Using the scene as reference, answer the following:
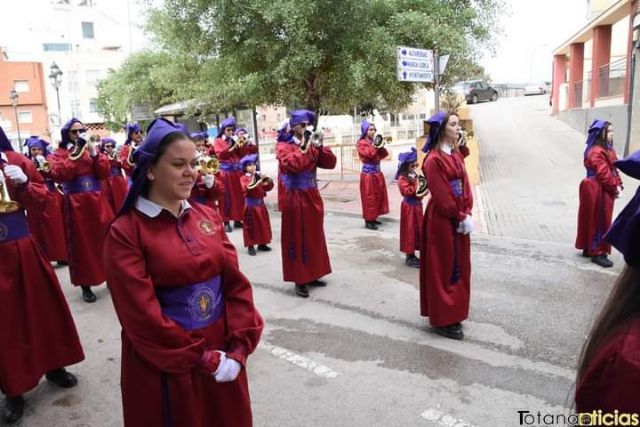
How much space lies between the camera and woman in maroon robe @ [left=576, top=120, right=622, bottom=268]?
6.70 m

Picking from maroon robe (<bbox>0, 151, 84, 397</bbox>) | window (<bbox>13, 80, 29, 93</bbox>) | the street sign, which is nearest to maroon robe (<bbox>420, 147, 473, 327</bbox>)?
maroon robe (<bbox>0, 151, 84, 397</bbox>)

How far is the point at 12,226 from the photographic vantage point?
12.5ft

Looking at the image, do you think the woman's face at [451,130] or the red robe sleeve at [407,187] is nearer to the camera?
the woman's face at [451,130]

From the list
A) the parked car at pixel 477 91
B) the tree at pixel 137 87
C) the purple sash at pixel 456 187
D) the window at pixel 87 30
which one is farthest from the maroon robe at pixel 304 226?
the window at pixel 87 30

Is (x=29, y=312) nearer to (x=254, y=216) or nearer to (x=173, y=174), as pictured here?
(x=173, y=174)

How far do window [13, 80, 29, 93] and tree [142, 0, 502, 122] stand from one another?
3626cm

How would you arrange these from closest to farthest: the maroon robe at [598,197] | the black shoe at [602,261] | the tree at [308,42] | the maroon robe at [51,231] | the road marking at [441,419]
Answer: the road marking at [441,419]
the maroon robe at [598,197]
the black shoe at [602,261]
the maroon robe at [51,231]
the tree at [308,42]

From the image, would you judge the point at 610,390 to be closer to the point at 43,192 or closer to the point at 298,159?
the point at 43,192

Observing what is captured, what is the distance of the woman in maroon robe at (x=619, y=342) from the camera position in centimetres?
121

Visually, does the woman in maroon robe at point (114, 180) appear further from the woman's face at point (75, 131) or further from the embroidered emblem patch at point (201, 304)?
the embroidered emblem patch at point (201, 304)

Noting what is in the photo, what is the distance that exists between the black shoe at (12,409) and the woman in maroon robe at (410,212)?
16.4ft

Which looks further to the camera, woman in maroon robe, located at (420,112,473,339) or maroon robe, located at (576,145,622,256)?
maroon robe, located at (576,145,622,256)

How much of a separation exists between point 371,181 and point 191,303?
25.1 ft

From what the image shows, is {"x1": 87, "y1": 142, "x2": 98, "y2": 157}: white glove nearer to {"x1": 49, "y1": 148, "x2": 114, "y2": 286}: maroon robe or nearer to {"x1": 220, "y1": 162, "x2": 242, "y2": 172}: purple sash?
{"x1": 49, "y1": 148, "x2": 114, "y2": 286}: maroon robe
